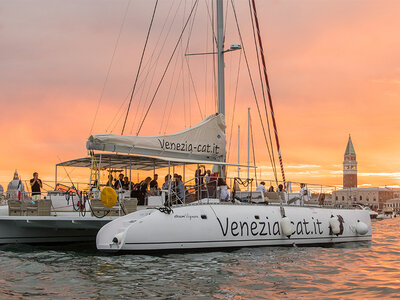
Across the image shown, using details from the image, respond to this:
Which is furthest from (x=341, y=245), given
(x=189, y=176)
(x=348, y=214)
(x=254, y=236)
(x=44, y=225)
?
(x=44, y=225)

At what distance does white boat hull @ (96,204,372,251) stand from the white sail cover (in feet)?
9.08

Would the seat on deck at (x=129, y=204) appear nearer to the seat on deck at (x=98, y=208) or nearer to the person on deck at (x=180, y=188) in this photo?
the seat on deck at (x=98, y=208)

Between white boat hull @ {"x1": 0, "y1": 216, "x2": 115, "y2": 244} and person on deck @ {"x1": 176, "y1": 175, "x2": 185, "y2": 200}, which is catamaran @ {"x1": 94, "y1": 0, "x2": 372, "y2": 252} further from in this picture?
white boat hull @ {"x1": 0, "y1": 216, "x2": 115, "y2": 244}

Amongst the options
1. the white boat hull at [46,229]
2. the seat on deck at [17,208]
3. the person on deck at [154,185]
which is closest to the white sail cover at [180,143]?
the person on deck at [154,185]

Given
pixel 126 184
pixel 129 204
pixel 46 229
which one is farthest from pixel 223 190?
pixel 46 229

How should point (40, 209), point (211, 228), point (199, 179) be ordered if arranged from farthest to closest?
point (199, 179) → point (40, 209) → point (211, 228)

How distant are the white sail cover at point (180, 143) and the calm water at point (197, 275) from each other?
3.35m

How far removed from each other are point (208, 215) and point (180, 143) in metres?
3.64

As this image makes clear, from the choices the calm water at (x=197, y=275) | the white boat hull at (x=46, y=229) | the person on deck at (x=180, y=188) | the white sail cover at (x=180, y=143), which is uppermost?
the white sail cover at (x=180, y=143)

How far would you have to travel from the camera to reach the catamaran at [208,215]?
46.4 feet

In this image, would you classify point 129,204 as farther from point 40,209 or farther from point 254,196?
point 254,196

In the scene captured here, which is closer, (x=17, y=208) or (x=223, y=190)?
(x=17, y=208)

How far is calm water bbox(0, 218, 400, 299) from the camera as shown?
9.98 m

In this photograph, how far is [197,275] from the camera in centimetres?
1158
